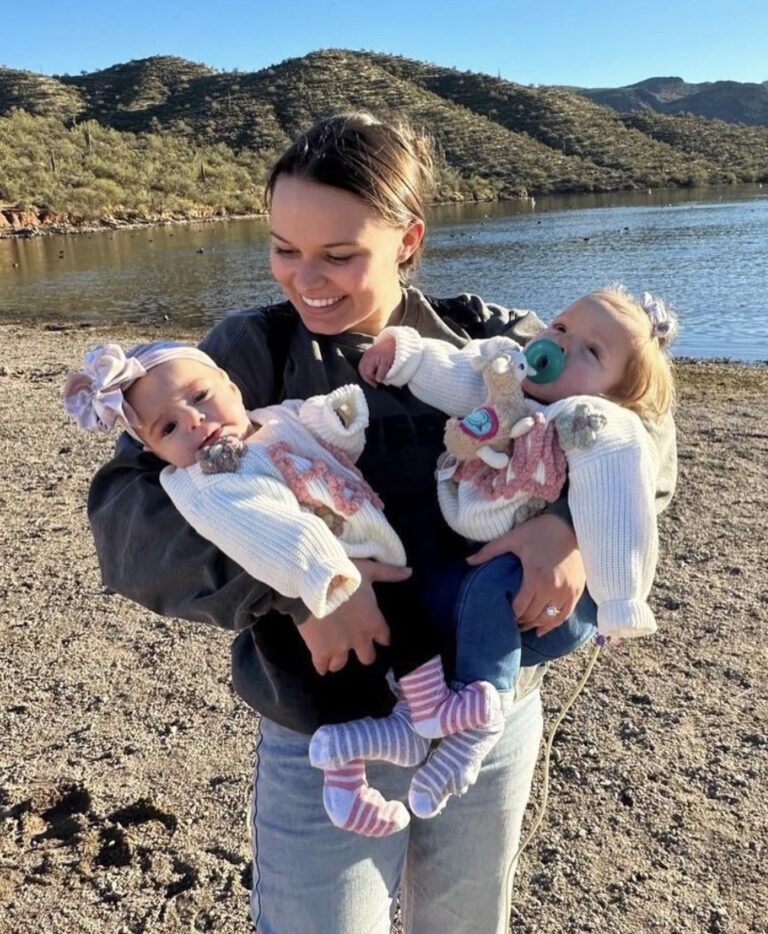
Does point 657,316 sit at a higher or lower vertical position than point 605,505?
higher

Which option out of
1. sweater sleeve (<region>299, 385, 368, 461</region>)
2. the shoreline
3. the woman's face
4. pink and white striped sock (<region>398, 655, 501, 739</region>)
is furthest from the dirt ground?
the shoreline

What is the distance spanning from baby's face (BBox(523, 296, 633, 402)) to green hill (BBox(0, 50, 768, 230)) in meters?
47.4

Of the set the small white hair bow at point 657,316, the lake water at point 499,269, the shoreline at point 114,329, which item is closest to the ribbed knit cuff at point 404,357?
the small white hair bow at point 657,316

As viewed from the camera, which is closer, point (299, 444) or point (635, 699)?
point (299, 444)

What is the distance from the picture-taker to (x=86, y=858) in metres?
2.84

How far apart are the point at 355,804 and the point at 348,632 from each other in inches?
12.9

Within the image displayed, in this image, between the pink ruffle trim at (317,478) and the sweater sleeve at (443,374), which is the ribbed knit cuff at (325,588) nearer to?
the pink ruffle trim at (317,478)

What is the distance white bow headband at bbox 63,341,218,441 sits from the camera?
162 cm

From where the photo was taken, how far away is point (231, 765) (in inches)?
131

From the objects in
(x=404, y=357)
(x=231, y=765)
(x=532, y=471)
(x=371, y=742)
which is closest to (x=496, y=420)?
(x=532, y=471)

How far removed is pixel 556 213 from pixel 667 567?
150ft

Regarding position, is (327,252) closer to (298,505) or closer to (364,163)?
(364,163)

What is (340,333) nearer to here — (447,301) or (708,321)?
(447,301)

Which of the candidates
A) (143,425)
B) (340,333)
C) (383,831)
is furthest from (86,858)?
(340,333)
